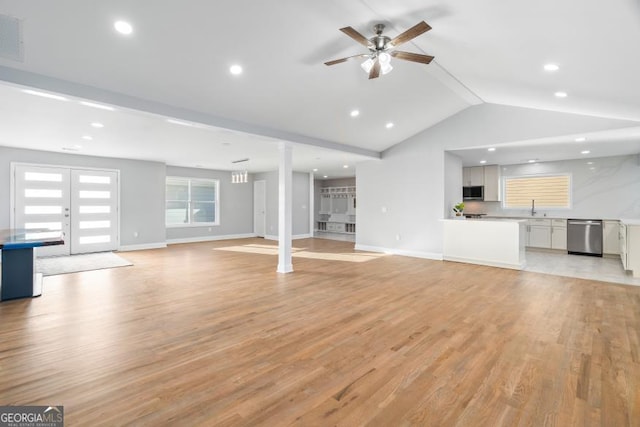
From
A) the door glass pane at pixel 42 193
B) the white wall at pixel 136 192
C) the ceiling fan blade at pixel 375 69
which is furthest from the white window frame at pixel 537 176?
the door glass pane at pixel 42 193

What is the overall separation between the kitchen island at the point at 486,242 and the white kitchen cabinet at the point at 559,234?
2.32 m

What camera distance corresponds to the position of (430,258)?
6914 millimetres

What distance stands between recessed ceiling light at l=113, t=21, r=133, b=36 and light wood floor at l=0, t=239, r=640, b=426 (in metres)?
2.84

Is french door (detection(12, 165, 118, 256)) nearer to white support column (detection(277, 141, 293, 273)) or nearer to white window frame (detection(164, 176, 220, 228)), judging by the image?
white window frame (detection(164, 176, 220, 228))

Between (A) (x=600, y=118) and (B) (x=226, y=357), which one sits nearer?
(B) (x=226, y=357)

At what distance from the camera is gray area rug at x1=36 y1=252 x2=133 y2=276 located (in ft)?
18.5

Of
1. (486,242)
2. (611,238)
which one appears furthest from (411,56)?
(611,238)

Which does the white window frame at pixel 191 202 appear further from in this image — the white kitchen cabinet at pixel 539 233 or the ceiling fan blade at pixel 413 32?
the white kitchen cabinet at pixel 539 233

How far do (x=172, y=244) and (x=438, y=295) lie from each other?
26.9ft

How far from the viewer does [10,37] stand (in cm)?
250

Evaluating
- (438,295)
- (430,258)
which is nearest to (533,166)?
(430,258)

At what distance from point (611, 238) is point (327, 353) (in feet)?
25.9

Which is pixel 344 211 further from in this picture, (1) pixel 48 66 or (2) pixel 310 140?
(1) pixel 48 66

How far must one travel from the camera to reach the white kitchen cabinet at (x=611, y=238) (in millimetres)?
6801
